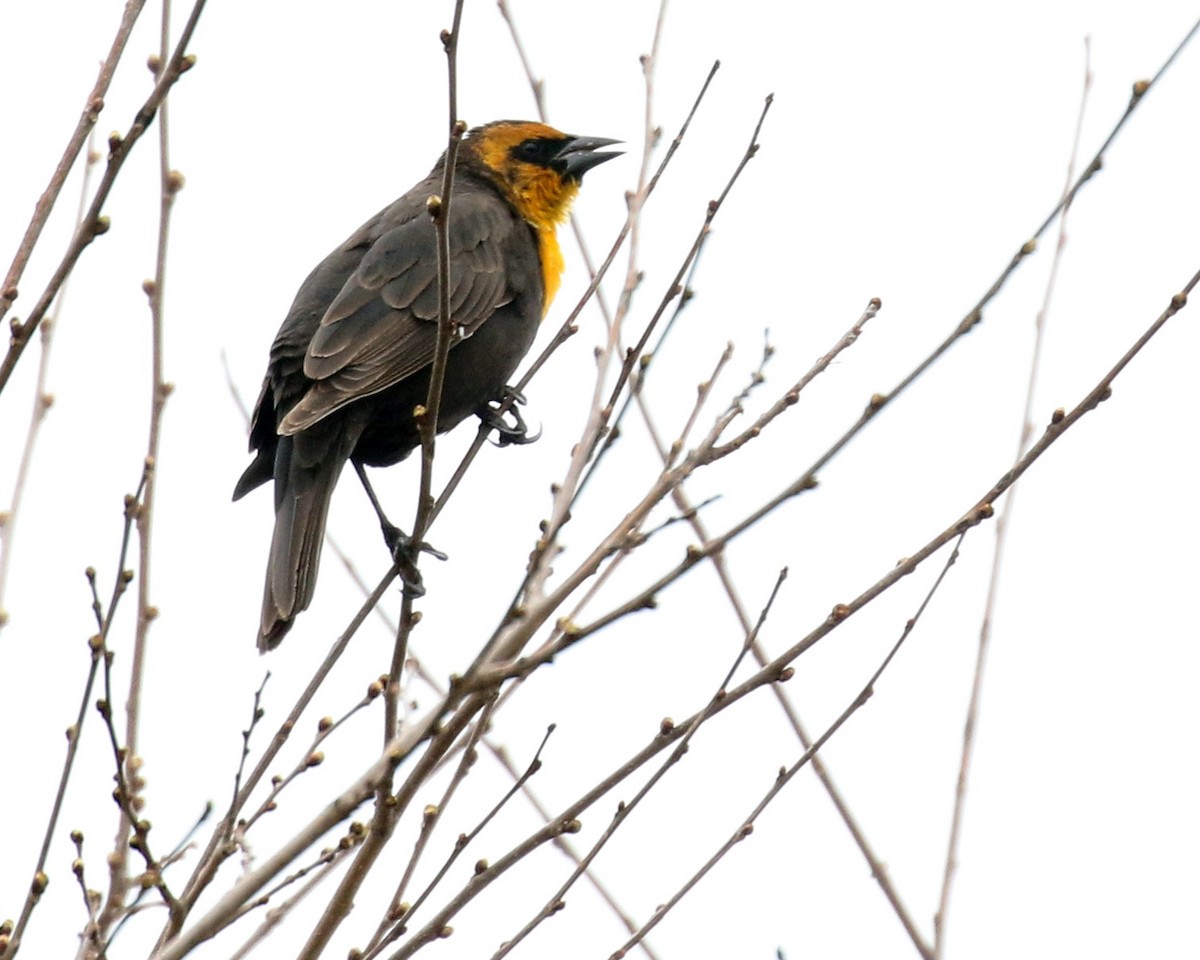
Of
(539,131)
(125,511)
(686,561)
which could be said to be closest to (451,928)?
(686,561)

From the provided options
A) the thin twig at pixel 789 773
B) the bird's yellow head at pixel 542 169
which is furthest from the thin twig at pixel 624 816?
the bird's yellow head at pixel 542 169

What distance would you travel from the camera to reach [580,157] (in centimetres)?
580

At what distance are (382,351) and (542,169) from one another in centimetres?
148

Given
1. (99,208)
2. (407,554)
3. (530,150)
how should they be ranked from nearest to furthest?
1. (99,208)
2. (407,554)
3. (530,150)

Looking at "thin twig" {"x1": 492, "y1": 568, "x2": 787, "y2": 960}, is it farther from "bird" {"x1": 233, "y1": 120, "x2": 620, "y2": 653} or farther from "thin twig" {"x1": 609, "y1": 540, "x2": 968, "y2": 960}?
"bird" {"x1": 233, "y1": 120, "x2": 620, "y2": 653}

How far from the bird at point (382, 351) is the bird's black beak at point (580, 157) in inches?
8.8

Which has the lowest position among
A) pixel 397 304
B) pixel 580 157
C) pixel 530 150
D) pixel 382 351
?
pixel 382 351

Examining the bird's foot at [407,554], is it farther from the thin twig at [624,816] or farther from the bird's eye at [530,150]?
the bird's eye at [530,150]

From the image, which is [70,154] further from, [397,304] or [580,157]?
[580,157]

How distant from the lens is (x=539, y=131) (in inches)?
237

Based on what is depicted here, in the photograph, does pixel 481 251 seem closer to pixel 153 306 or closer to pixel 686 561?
pixel 153 306

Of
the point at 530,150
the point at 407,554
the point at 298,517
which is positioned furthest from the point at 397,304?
the point at 407,554

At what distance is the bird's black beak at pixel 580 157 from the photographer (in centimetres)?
580

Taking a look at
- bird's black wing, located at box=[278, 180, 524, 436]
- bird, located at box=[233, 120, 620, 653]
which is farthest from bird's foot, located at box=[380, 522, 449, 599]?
bird's black wing, located at box=[278, 180, 524, 436]
